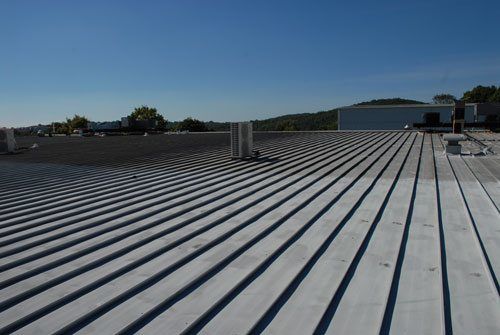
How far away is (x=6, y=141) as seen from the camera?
16578 mm

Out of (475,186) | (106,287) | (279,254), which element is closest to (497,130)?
(475,186)

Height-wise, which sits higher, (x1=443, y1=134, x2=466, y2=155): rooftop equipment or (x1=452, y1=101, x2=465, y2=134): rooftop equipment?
(x1=452, y1=101, x2=465, y2=134): rooftop equipment

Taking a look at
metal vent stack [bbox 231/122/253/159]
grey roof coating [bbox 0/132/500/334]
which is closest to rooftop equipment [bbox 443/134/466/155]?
grey roof coating [bbox 0/132/500/334]

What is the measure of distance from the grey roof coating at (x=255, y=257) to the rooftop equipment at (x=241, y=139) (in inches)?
130

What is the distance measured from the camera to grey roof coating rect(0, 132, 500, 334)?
2662 mm

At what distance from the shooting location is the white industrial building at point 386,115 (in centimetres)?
5466

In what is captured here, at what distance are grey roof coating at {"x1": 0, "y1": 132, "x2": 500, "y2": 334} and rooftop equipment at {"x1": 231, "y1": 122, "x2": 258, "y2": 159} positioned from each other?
10.9 feet

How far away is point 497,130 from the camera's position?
21.0 metres

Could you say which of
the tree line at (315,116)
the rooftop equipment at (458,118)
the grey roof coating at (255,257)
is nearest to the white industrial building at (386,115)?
the tree line at (315,116)

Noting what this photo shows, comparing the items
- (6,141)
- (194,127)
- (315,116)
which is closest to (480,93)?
(315,116)

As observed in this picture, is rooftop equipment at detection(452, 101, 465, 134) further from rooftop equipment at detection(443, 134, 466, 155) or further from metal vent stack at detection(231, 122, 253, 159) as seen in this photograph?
metal vent stack at detection(231, 122, 253, 159)

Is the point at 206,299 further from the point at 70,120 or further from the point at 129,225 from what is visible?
the point at 70,120

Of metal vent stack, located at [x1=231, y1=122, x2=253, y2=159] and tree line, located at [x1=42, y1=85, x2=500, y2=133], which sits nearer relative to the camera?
metal vent stack, located at [x1=231, y1=122, x2=253, y2=159]

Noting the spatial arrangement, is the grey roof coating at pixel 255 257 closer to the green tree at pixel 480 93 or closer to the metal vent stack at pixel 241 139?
the metal vent stack at pixel 241 139
